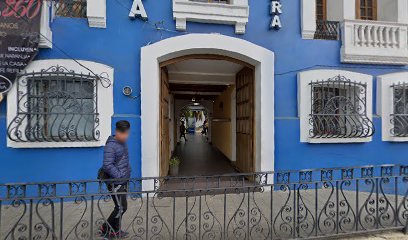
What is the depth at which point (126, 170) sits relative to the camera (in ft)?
11.1

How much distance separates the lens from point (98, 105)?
4.82 meters

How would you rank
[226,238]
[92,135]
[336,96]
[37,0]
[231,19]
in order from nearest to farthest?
[226,238] → [37,0] → [92,135] → [231,19] → [336,96]

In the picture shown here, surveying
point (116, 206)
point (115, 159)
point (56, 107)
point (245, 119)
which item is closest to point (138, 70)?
point (56, 107)

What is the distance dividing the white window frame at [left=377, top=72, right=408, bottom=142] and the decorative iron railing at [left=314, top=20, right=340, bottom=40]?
5.10 feet

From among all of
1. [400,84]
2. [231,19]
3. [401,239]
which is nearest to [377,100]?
[400,84]

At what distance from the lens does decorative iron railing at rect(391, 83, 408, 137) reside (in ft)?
19.5

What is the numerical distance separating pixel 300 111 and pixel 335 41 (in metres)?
1.93

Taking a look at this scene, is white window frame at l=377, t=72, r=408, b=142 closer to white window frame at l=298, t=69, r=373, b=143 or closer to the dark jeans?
white window frame at l=298, t=69, r=373, b=143

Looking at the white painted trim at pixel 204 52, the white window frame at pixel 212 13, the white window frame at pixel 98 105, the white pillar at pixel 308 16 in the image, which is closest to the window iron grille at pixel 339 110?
the white painted trim at pixel 204 52

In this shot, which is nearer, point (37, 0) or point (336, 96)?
point (37, 0)

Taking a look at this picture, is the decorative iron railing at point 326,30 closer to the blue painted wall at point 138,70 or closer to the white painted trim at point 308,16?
the blue painted wall at point 138,70

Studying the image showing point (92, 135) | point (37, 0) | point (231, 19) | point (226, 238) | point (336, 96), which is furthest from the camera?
point (336, 96)

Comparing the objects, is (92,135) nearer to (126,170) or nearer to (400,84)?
(126,170)

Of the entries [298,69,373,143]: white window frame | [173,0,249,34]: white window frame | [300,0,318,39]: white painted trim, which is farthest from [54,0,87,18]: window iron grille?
[298,69,373,143]: white window frame
